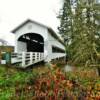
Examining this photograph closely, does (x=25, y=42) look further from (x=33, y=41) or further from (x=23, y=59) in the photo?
(x=23, y=59)

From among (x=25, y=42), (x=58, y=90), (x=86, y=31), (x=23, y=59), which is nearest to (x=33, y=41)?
(x=25, y=42)

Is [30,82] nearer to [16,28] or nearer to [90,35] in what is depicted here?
[90,35]

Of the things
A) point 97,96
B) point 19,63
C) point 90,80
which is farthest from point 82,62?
point 97,96

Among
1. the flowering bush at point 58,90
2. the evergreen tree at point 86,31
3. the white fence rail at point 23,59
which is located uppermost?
the evergreen tree at point 86,31

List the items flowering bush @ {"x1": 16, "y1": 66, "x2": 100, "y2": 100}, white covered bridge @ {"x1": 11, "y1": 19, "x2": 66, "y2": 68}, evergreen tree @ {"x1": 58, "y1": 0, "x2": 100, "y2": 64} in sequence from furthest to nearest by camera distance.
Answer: white covered bridge @ {"x1": 11, "y1": 19, "x2": 66, "y2": 68}
evergreen tree @ {"x1": 58, "y1": 0, "x2": 100, "y2": 64}
flowering bush @ {"x1": 16, "y1": 66, "x2": 100, "y2": 100}

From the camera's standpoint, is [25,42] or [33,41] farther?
[33,41]

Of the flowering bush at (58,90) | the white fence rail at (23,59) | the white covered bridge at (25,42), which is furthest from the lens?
the white covered bridge at (25,42)

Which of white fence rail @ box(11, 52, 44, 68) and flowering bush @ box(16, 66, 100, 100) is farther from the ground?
white fence rail @ box(11, 52, 44, 68)

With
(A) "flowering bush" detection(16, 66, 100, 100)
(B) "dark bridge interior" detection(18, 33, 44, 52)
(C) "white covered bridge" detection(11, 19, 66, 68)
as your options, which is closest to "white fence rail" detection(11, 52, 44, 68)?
(C) "white covered bridge" detection(11, 19, 66, 68)

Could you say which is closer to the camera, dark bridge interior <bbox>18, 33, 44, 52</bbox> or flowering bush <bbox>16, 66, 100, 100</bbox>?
flowering bush <bbox>16, 66, 100, 100</bbox>

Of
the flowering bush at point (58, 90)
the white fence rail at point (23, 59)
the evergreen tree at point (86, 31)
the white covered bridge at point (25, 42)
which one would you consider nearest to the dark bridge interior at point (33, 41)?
the white covered bridge at point (25, 42)

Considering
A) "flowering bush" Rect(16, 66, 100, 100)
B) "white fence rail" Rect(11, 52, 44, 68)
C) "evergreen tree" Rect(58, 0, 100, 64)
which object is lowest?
"flowering bush" Rect(16, 66, 100, 100)

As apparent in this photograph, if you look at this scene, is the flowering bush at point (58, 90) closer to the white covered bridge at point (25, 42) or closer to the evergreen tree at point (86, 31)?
the evergreen tree at point (86, 31)

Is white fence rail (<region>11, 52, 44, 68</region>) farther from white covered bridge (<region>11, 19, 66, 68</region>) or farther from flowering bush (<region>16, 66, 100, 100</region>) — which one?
flowering bush (<region>16, 66, 100, 100</region>)
